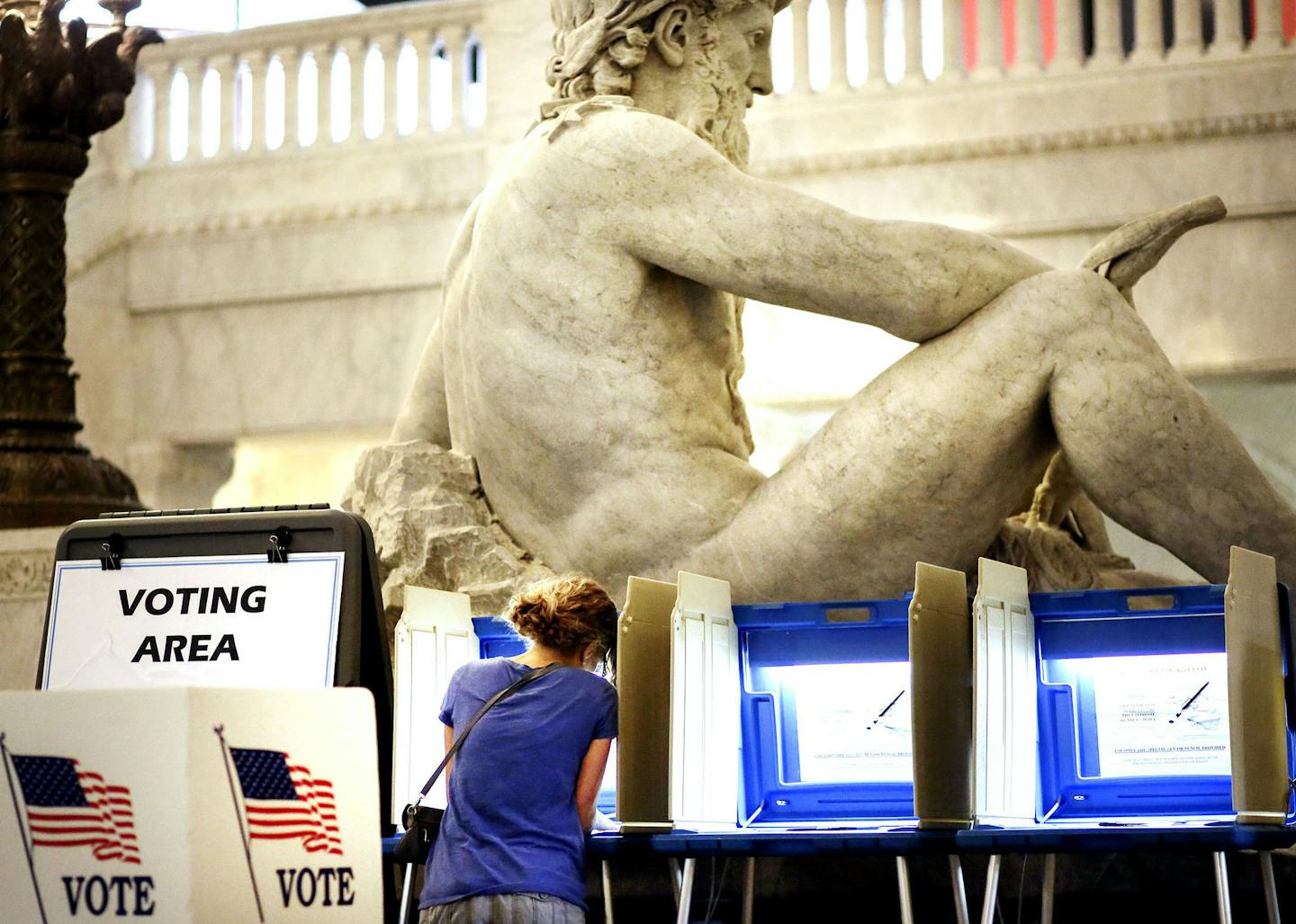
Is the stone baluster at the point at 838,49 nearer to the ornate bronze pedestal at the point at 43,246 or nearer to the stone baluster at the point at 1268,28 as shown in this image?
the stone baluster at the point at 1268,28

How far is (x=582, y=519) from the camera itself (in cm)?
462

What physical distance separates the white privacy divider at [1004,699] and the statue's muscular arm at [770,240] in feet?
2.27

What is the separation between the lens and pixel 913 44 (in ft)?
31.7

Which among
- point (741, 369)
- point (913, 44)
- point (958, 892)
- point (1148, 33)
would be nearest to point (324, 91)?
point (913, 44)

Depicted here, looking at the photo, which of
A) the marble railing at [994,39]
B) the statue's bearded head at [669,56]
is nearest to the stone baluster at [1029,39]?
the marble railing at [994,39]

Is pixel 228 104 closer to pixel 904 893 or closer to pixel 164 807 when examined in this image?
pixel 904 893

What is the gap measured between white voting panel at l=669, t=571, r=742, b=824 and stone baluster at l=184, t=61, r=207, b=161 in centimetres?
750

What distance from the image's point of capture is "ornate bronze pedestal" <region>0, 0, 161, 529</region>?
7.09m

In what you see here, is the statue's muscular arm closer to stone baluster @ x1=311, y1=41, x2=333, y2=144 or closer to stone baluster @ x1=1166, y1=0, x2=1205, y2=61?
stone baluster @ x1=1166, y1=0, x2=1205, y2=61

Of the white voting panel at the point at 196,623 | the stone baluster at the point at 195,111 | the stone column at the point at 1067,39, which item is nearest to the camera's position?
the white voting panel at the point at 196,623

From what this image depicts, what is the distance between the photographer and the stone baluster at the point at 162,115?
10945mm

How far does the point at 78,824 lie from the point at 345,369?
8.05 m

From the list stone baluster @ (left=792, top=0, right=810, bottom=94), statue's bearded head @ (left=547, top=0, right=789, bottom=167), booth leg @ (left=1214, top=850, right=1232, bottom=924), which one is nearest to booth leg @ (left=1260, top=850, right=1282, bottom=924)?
booth leg @ (left=1214, top=850, right=1232, bottom=924)

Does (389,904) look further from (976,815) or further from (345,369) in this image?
(345,369)
